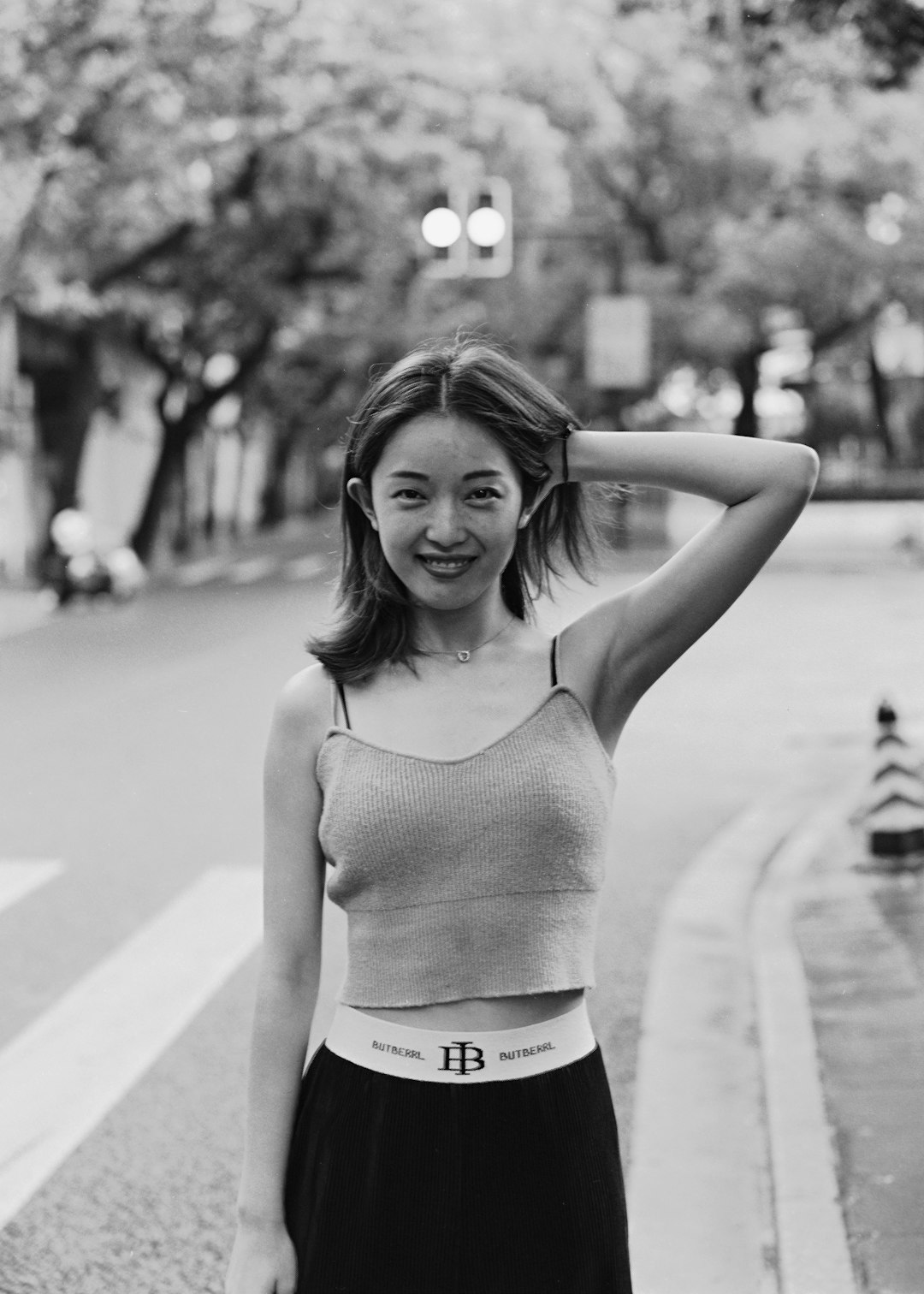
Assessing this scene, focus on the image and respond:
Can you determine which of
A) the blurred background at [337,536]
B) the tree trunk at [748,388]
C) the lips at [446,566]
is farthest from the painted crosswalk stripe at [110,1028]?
the tree trunk at [748,388]

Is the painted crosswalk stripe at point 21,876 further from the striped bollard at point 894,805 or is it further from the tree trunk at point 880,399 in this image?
the tree trunk at point 880,399

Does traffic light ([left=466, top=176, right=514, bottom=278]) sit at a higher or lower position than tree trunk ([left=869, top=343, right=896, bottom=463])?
lower

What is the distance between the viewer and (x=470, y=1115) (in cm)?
218

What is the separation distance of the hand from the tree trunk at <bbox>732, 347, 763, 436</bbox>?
114 ft

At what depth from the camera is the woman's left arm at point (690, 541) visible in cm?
240

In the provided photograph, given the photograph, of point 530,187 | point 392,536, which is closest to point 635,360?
point 530,187

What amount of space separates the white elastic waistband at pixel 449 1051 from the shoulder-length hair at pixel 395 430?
0.44 meters

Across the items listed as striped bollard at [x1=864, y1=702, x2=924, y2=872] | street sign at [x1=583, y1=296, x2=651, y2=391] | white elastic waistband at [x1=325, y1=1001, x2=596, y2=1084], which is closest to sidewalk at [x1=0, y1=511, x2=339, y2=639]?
street sign at [x1=583, y1=296, x2=651, y2=391]

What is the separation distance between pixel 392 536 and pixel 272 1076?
2.20 ft

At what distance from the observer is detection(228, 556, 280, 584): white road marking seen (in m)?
30.7

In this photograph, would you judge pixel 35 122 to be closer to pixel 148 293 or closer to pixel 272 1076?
pixel 148 293

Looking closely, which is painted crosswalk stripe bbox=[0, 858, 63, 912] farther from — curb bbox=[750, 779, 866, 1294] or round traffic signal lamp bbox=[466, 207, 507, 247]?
round traffic signal lamp bbox=[466, 207, 507, 247]

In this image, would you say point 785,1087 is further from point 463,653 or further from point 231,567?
point 231,567

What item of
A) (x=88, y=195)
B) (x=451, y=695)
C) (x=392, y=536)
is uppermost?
(x=88, y=195)
